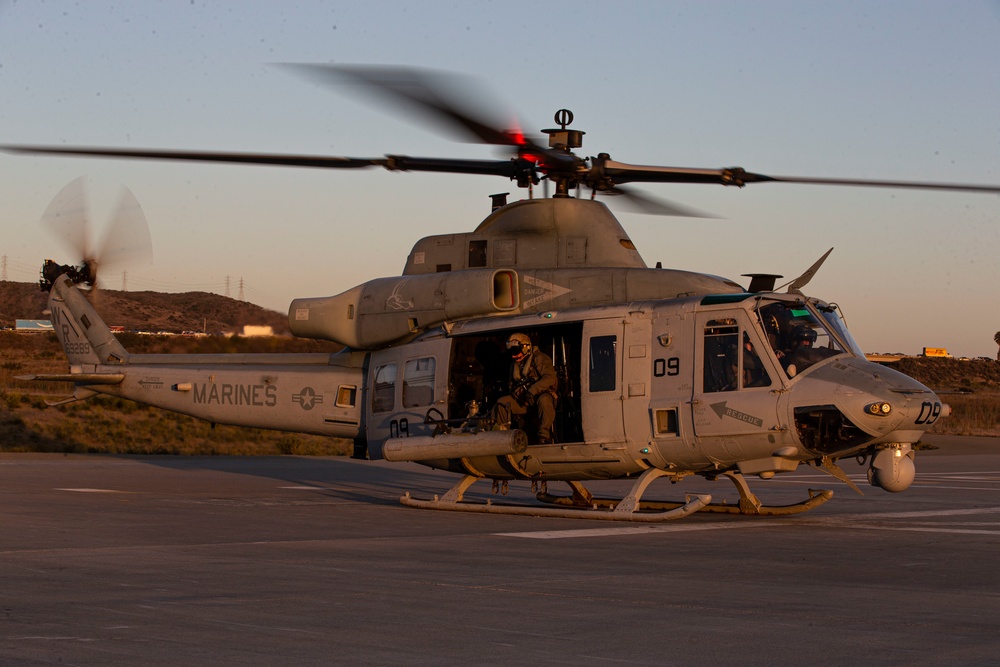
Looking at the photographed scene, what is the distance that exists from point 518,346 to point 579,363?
0.76 meters

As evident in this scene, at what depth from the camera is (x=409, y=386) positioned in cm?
1536

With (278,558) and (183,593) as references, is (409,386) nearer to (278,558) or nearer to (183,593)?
(278,558)

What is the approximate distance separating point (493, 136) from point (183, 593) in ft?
22.7

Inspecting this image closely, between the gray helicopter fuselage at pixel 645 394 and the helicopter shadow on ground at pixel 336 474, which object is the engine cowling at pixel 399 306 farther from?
the helicopter shadow on ground at pixel 336 474

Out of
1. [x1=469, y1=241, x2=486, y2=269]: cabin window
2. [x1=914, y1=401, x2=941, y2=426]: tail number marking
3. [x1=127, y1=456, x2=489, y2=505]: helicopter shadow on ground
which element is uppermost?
[x1=469, y1=241, x2=486, y2=269]: cabin window

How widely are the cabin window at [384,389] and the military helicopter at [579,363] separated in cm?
3

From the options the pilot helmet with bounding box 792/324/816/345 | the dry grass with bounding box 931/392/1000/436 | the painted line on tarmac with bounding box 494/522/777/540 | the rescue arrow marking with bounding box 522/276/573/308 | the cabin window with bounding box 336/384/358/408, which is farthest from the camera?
the dry grass with bounding box 931/392/1000/436

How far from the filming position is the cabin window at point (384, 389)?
1562 centimetres

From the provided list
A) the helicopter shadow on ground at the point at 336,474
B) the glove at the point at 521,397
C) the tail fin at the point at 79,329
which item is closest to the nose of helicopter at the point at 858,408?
the glove at the point at 521,397

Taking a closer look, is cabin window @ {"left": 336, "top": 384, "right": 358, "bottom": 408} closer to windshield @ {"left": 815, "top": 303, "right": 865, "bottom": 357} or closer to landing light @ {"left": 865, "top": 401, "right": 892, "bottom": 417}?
windshield @ {"left": 815, "top": 303, "right": 865, "bottom": 357}

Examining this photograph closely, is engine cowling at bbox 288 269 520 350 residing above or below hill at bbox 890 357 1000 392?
below

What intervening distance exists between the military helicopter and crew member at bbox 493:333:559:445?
0.12 meters

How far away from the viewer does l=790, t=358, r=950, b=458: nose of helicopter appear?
476 inches

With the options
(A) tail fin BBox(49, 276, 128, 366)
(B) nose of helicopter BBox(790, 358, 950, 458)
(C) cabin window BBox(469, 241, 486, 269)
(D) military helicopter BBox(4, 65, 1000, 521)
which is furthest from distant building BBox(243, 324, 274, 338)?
(B) nose of helicopter BBox(790, 358, 950, 458)
